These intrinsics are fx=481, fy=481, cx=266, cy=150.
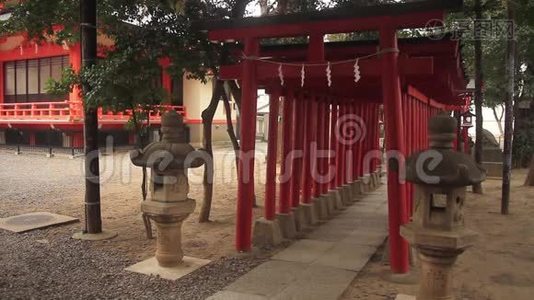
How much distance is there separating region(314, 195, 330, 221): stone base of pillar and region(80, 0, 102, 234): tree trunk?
388 cm

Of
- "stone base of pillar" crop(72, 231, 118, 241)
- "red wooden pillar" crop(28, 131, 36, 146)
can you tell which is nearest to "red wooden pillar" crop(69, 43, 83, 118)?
"red wooden pillar" crop(28, 131, 36, 146)

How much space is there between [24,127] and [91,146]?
17485 mm

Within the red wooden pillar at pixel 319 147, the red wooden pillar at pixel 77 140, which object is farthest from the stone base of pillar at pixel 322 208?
the red wooden pillar at pixel 77 140

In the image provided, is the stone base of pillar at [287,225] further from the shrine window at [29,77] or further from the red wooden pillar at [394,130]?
the shrine window at [29,77]

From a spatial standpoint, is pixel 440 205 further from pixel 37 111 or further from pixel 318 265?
pixel 37 111

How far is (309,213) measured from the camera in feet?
28.1

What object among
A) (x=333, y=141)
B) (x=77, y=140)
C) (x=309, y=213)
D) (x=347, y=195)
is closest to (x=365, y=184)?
(x=347, y=195)

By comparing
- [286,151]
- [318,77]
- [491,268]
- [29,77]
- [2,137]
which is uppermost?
[29,77]

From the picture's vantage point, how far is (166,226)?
575cm

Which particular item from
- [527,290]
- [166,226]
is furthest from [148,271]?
[527,290]

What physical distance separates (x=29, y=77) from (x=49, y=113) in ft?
14.8

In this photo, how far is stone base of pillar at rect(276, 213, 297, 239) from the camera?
742cm

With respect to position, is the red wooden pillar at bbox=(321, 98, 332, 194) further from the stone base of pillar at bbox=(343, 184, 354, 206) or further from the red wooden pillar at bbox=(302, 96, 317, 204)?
the stone base of pillar at bbox=(343, 184, 354, 206)

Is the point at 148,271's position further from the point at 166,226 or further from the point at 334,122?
the point at 334,122
